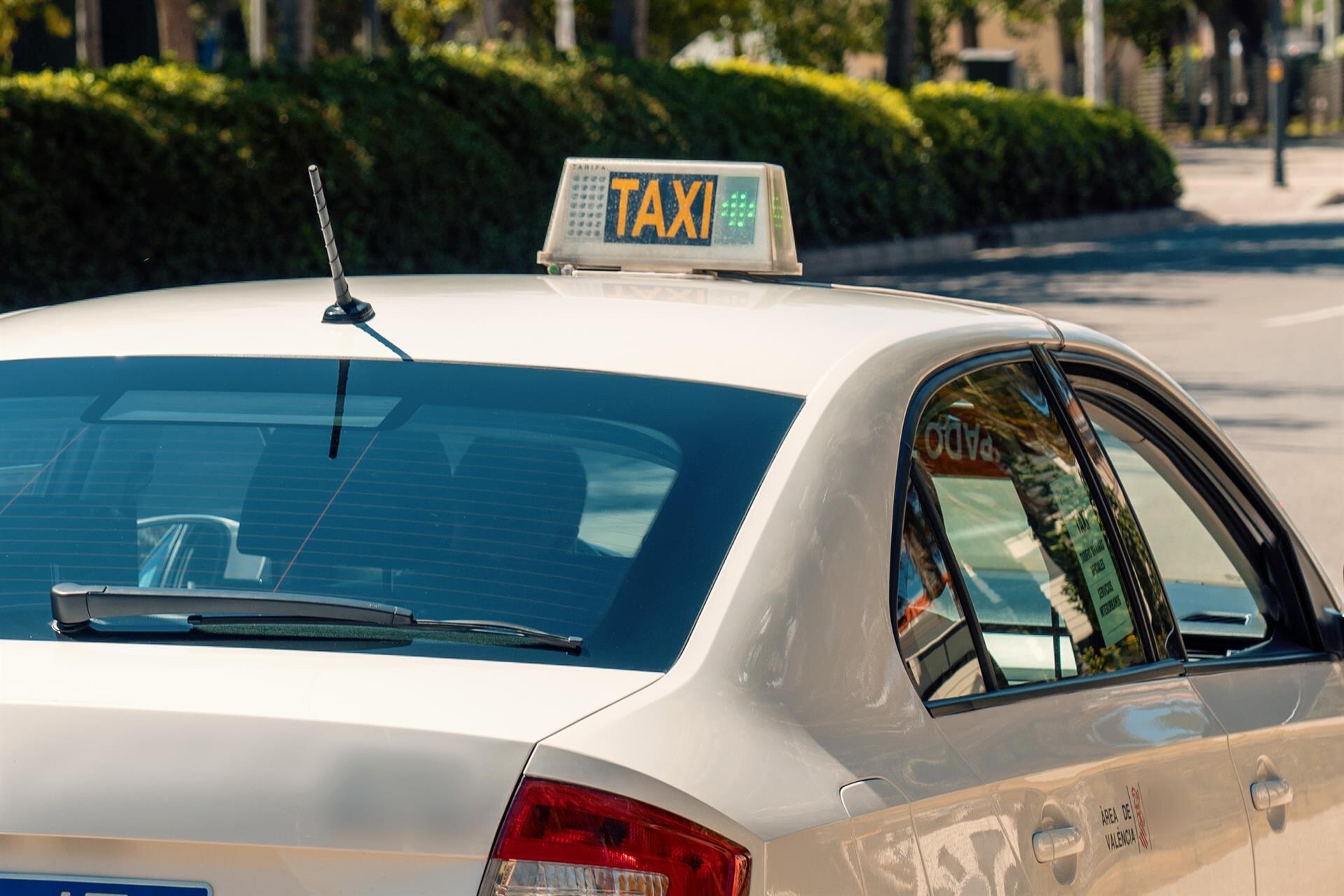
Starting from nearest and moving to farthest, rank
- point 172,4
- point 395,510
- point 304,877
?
1. point 304,877
2. point 395,510
3. point 172,4

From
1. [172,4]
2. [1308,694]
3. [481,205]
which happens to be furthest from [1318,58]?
[1308,694]

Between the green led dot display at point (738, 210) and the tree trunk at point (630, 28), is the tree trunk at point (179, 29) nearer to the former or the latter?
the tree trunk at point (630, 28)

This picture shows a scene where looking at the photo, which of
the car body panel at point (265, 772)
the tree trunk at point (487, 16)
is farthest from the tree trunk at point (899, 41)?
the car body panel at point (265, 772)

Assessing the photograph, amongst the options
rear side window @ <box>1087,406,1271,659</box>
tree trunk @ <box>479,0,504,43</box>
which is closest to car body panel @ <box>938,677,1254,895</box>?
rear side window @ <box>1087,406,1271,659</box>

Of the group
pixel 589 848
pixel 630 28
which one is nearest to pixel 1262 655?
pixel 589 848

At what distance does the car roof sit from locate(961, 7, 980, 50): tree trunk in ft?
158

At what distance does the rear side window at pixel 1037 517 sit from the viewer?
2713 millimetres

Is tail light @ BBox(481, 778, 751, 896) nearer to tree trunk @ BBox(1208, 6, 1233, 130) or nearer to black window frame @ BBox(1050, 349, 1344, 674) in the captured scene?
black window frame @ BBox(1050, 349, 1344, 674)

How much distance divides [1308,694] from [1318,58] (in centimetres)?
5751

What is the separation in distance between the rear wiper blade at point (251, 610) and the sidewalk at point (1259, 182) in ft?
89.3

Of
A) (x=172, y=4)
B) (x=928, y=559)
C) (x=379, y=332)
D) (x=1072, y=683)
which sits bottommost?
(x=1072, y=683)

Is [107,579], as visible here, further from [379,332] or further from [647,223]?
[647,223]

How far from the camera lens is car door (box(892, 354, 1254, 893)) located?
7.39 feet

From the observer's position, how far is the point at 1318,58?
56250 mm
